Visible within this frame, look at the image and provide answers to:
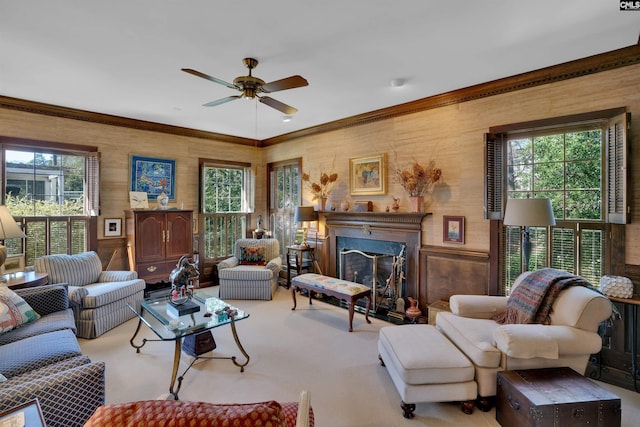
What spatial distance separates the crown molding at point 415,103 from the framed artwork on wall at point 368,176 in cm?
58

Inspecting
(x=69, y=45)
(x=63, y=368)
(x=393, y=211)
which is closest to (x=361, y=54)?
(x=393, y=211)

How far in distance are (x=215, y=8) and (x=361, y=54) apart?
4.12ft

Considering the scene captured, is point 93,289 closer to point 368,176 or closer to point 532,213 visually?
point 368,176

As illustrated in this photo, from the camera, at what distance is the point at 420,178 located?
3859 mm

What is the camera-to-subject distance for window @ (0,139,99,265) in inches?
155

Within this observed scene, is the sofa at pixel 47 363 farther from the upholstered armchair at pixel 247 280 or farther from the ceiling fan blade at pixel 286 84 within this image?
the ceiling fan blade at pixel 286 84

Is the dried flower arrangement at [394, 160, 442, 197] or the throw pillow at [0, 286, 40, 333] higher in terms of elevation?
the dried flower arrangement at [394, 160, 442, 197]

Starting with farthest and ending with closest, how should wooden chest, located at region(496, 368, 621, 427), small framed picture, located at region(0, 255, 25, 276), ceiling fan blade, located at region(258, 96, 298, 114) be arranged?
1. small framed picture, located at region(0, 255, 25, 276)
2. ceiling fan blade, located at region(258, 96, 298, 114)
3. wooden chest, located at region(496, 368, 621, 427)

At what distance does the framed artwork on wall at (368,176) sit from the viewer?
4375mm

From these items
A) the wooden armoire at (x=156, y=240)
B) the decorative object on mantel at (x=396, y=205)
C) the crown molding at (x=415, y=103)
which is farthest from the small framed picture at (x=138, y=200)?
the decorative object on mantel at (x=396, y=205)

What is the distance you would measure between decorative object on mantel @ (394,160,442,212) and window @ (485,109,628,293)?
27.0 inches

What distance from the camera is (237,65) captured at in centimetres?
290

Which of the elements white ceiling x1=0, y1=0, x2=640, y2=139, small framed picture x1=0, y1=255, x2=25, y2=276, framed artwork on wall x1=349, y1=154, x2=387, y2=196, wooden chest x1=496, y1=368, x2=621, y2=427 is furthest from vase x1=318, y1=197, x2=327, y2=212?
small framed picture x1=0, y1=255, x2=25, y2=276

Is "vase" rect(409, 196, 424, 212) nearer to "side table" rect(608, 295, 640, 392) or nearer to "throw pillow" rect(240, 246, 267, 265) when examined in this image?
"side table" rect(608, 295, 640, 392)
